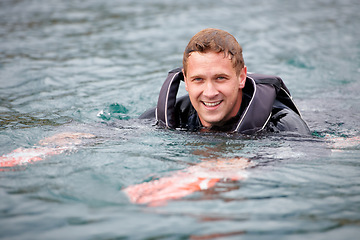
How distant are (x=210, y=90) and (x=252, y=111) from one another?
0.51m

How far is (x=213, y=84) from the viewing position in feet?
13.3

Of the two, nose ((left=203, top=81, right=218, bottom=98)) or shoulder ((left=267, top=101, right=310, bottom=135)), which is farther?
shoulder ((left=267, top=101, right=310, bottom=135))

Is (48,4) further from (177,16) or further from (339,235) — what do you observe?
(339,235)

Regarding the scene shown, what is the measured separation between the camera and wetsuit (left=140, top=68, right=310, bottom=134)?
4.19 metres

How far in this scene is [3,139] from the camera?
4328 mm

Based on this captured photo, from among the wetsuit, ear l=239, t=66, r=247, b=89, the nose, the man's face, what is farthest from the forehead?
the wetsuit

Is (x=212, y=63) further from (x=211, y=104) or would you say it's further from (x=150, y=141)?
(x=150, y=141)

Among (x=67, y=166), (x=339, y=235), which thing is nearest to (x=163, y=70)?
(x=67, y=166)

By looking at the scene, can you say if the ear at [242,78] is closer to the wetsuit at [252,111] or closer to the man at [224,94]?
the man at [224,94]

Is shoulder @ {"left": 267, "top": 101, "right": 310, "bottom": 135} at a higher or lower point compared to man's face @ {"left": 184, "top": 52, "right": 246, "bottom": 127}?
lower

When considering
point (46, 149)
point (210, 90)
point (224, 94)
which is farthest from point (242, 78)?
point (46, 149)

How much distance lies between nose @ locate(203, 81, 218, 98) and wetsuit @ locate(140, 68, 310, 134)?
42cm

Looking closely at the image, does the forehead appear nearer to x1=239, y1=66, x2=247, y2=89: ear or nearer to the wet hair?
the wet hair

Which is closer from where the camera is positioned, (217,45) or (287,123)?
(217,45)
